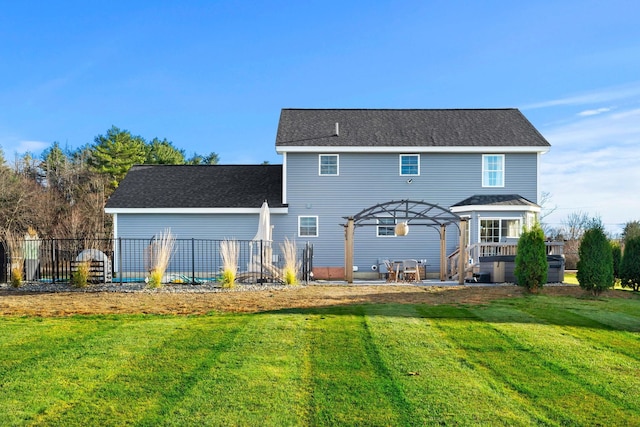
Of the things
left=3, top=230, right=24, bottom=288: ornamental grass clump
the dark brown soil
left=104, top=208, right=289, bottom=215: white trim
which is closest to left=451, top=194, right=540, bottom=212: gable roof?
the dark brown soil

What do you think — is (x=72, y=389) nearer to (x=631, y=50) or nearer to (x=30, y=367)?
(x=30, y=367)

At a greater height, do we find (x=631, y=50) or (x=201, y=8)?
(x=201, y=8)

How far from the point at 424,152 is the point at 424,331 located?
1287cm

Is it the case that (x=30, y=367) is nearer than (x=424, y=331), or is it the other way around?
(x=30, y=367)

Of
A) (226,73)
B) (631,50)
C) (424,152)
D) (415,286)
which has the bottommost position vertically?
(415,286)

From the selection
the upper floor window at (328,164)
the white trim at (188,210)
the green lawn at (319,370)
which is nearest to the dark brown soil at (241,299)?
→ the green lawn at (319,370)

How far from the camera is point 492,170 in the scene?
63.7ft

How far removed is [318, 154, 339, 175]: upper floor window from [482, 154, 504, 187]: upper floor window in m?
5.71

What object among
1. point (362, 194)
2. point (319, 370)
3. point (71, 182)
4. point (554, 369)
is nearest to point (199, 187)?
point (362, 194)

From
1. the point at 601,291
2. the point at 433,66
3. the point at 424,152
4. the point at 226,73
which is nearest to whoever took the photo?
the point at 601,291

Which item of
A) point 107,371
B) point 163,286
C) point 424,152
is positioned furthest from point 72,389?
point 424,152

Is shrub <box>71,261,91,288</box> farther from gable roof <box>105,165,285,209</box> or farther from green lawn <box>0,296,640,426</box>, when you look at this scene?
gable roof <box>105,165,285,209</box>

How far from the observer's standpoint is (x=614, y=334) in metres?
7.48

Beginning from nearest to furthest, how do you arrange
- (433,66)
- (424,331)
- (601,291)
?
(424,331)
(601,291)
(433,66)
